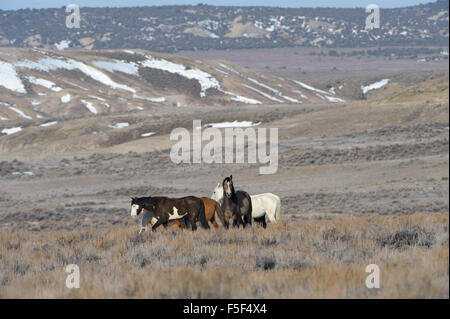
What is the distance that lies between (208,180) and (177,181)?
2.00 meters

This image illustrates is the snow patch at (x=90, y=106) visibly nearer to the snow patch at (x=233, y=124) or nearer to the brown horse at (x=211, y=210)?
the snow patch at (x=233, y=124)

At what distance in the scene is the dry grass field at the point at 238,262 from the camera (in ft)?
22.0

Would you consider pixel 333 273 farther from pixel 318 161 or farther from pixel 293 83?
pixel 293 83

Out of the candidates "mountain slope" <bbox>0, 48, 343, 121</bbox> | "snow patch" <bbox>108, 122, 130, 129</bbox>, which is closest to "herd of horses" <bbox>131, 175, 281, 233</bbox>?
"snow patch" <bbox>108, 122, 130, 129</bbox>

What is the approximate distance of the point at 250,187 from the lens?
34.8 metres
